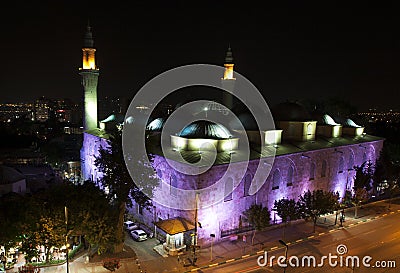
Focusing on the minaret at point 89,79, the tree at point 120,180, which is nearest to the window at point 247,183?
Result: the tree at point 120,180

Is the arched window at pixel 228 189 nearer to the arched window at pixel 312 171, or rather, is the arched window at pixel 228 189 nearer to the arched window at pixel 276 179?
the arched window at pixel 276 179

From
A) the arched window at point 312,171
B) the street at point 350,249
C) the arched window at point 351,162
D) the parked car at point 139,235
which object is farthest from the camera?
the arched window at point 351,162

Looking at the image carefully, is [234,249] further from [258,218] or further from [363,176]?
[363,176]

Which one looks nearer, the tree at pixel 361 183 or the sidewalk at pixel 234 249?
the sidewalk at pixel 234 249

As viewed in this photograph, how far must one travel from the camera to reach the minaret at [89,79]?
37.2 metres

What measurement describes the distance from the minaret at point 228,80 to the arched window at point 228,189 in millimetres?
16133

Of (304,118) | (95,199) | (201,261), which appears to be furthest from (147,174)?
(304,118)

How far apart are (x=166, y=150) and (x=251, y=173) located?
262 inches

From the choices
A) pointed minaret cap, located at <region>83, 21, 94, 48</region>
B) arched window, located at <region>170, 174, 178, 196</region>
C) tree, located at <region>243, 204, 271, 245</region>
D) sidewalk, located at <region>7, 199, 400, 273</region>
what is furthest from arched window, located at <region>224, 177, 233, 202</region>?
pointed minaret cap, located at <region>83, 21, 94, 48</region>

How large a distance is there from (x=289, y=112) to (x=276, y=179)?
27.8ft

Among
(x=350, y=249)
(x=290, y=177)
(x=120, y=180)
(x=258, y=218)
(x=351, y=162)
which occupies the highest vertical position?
(x=120, y=180)

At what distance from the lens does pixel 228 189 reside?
24547 mm

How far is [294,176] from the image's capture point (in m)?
28.7

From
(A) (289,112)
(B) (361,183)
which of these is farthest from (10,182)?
(B) (361,183)
